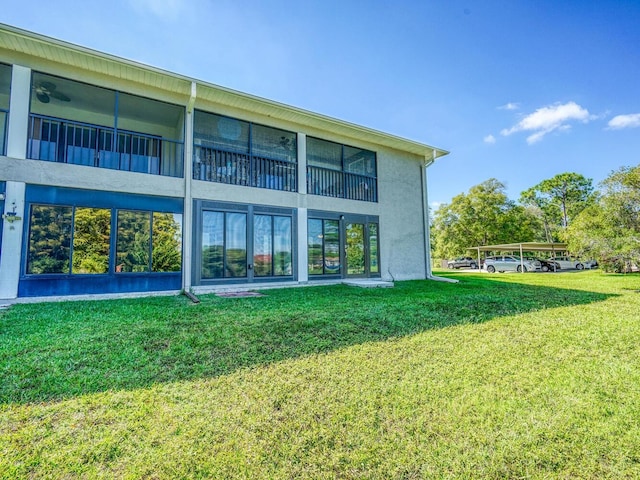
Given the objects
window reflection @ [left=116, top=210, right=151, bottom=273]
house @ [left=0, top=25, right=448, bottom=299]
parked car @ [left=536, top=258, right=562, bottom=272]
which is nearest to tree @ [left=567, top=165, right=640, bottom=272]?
house @ [left=0, top=25, right=448, bottom=299]

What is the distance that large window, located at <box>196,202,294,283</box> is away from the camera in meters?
8.08

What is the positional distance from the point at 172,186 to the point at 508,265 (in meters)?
23.7

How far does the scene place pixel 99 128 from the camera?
7.45 m

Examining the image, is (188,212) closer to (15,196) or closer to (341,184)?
(15,196)

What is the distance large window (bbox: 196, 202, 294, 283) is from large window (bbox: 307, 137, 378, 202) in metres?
1.77

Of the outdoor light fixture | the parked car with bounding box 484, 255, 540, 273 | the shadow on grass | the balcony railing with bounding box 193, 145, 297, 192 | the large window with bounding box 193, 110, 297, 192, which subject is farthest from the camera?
the parked car with bounding box 484, 255, 540, 273

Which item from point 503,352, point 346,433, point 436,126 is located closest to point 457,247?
point 436,126

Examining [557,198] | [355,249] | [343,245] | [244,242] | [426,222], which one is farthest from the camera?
[557,198]

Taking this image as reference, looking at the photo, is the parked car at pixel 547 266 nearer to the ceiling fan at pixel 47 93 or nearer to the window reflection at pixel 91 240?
the window reflection at pixel 91 240

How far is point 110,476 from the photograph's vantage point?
1627 millimetres

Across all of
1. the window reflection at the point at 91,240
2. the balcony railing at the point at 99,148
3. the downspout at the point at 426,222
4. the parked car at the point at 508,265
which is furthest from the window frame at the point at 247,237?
the parked car at the point at 508,265

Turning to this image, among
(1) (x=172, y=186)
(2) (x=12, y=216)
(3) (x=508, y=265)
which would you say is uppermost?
(1) (x=172, y=186)

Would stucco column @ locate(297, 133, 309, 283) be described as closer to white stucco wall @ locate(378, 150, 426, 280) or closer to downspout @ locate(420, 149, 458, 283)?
white stucco wall @ locate(378, 150, 426, 280)

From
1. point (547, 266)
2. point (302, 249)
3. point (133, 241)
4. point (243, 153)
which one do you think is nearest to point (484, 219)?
point (547, 266)
